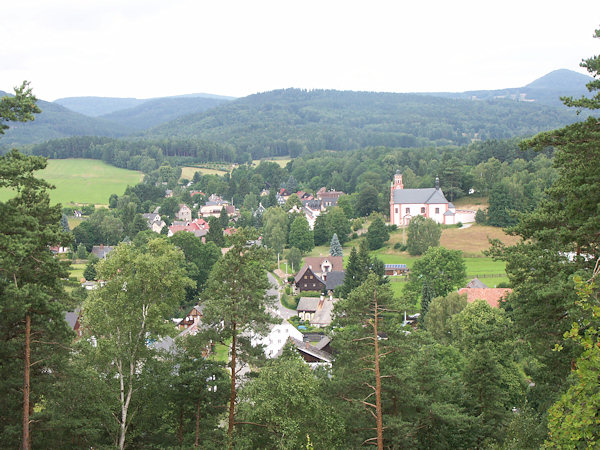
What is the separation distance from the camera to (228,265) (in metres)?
15.9

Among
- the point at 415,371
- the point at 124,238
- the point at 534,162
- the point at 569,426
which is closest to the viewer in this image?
the point at 569,426

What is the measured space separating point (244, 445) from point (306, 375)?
2195 mm

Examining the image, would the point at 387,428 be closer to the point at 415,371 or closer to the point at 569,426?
the point at 415,371

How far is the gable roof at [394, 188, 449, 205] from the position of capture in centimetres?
8496

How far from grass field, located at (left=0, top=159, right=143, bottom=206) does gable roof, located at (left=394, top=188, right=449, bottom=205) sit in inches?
2164

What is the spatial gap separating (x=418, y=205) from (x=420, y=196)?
154cm

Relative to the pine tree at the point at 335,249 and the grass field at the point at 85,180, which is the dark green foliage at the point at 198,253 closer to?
the pine tree at the point at 335,249

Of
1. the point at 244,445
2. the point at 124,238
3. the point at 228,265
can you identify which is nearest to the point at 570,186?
the point at 228,265

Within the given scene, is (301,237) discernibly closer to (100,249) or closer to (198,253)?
(198,253)

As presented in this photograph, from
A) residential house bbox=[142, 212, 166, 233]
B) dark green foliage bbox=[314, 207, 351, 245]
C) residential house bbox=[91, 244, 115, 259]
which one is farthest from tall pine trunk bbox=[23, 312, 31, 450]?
residential house bbox=[142, 212, 166, 233]

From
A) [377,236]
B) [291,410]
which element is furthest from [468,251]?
[291,410]

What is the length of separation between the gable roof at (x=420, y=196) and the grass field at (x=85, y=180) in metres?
55.0

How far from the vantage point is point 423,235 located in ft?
219

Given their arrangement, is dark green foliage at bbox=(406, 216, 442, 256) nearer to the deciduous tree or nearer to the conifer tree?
the conifer tree
